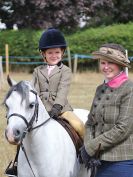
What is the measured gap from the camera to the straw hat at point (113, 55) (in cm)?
452

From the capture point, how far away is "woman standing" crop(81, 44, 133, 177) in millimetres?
4430

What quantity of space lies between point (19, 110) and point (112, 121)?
838mm

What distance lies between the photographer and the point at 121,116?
4.43 meters

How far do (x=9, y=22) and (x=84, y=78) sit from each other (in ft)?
31.4

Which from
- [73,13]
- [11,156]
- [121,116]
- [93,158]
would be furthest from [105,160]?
[73,13]

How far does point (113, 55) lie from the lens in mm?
4535

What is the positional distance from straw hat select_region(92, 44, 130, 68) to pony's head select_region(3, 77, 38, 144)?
28.4 inches

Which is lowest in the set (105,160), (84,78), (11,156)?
Result: (84,78)

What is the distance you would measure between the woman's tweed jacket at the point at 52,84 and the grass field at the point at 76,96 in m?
0.51

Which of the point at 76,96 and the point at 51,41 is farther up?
the point at 51,41

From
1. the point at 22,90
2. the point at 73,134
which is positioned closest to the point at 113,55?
the point at 22,90

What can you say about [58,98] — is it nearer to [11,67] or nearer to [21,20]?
[11,67]

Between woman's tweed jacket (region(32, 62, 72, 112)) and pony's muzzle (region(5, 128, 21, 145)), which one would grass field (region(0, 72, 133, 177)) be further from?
pony's muzzle (region(5, 128, 21, 145))

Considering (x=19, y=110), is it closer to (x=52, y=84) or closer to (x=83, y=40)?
(x=52, y=84)
